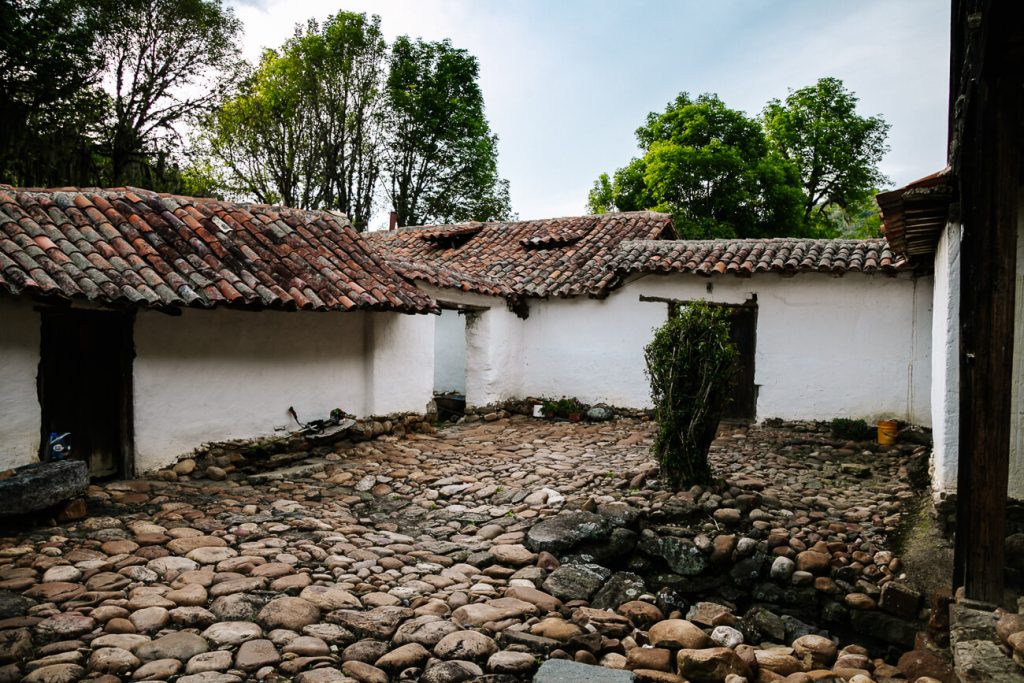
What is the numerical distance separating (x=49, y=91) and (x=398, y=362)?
13.4 metres

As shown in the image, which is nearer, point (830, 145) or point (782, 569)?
point (782, 569)

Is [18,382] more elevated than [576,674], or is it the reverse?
[18,382]

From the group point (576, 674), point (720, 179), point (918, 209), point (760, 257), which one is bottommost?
point (576, 674)

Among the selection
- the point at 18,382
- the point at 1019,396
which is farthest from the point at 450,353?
the point at 1019,396

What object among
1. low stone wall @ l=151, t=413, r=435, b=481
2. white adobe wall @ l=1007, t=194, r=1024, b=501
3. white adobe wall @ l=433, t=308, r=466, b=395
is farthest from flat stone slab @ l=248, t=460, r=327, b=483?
white adobe wall @ l=433, t=308, r=466, b=395

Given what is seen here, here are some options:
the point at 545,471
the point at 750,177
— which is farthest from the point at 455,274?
the point at 750,177

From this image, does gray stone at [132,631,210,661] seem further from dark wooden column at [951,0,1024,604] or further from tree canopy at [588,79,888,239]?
tree canopy at [588,79,888,239]

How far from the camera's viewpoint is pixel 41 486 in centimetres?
497

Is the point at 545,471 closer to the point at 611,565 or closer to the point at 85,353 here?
the point at 611,565

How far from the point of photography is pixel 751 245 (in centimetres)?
1137

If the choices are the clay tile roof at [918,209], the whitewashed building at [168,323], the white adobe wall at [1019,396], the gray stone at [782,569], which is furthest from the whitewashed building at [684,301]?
the gray stone at [782,569]

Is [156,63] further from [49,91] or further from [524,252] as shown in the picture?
[524,252]

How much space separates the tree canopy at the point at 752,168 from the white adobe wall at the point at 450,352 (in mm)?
9764

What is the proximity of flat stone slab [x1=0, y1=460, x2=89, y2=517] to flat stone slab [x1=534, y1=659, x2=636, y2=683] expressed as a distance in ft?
14.0
